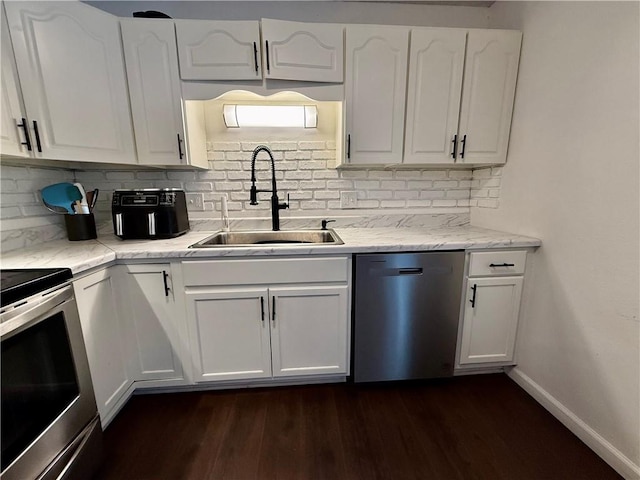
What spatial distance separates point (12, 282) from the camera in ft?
2.82

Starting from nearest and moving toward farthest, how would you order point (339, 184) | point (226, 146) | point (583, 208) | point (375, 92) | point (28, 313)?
1. point (28, 313)
2. point (583, 208)
3. point (375, 92)
4. point (226, 146)
5. point (339, 184)

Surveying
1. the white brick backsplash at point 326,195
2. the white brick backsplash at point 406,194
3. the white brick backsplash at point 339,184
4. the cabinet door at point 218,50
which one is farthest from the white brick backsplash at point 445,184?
the cabinet door at point 218,50

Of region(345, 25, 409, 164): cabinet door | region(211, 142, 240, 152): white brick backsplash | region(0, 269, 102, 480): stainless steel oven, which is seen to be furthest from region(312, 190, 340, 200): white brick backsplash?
region(0, 269, 102, 480): stainless steel oven

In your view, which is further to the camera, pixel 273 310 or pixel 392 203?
pixel 392 203

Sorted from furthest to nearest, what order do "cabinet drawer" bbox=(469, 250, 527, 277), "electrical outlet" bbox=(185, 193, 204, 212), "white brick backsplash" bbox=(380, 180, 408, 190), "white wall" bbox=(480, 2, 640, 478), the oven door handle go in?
"white brick backsplash" bbox=(380, 180, 408, 190) → "electrical outlet" bbox=(185, 193, 204, 212) → "cabinet drawer" bbox=(469, 250, 527, 277) → "white wall" bbox=(480, 2, 640, 478) → the oven door handle

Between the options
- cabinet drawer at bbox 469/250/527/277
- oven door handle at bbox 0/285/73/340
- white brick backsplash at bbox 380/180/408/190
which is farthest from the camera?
white brick backsplash at bbox 380/180/408/190

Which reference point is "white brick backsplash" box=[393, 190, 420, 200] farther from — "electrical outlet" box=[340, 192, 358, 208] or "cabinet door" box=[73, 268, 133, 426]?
"cabinet door" box=[73, 268, 133, 426]

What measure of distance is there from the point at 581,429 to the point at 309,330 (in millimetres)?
1413

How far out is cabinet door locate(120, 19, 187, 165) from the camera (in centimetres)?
147

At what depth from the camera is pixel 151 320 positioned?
1.45m

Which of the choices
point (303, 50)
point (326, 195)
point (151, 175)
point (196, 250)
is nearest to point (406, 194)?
point (326, 195)

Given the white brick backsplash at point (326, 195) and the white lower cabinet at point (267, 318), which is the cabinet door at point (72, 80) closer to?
the white lower cabinet at point (267, 318)

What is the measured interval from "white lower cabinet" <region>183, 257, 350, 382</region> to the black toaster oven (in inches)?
15.5

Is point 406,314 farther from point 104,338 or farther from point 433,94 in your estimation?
point 104,338
